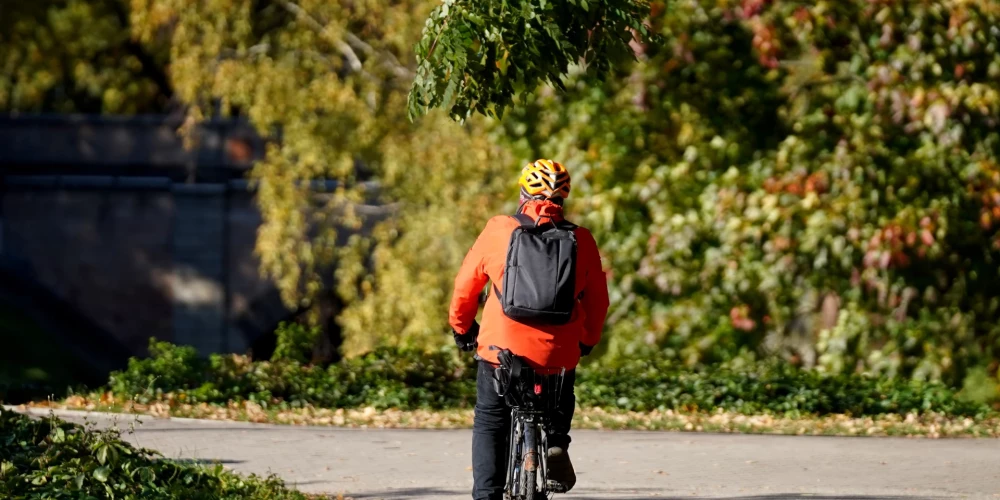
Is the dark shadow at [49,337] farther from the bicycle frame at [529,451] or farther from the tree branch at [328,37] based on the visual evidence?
the bicycle frame at [529,451]

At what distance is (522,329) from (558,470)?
0.61 m

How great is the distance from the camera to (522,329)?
6465 millimetres

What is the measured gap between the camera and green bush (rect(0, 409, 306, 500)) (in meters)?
7.30

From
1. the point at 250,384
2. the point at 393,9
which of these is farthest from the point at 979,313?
the point at 393,9

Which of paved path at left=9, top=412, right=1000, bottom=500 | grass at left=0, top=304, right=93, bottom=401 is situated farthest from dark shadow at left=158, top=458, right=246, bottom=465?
grass at left=0, top=304, right=93, bottom=401

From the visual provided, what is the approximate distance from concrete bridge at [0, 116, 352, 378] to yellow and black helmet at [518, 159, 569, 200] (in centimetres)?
2099

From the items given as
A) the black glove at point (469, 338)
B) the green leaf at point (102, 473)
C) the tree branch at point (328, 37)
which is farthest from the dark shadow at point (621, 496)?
the tree branch at point (328, 37)

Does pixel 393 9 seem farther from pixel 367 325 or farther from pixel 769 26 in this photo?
pixel 769 26

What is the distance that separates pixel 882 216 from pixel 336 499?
25.8 ft

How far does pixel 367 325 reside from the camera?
20.1 metres

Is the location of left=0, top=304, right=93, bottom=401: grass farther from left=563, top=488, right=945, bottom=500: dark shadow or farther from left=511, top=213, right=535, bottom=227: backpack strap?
left=511, top=213, right=535, bottom=227: backpack strap

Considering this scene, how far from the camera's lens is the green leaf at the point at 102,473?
24.0 feet

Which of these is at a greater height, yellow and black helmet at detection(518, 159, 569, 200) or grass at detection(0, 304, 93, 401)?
yellow and black helmet at detection(518, 159, 569, 200)

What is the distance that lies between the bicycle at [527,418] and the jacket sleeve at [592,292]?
271mm
